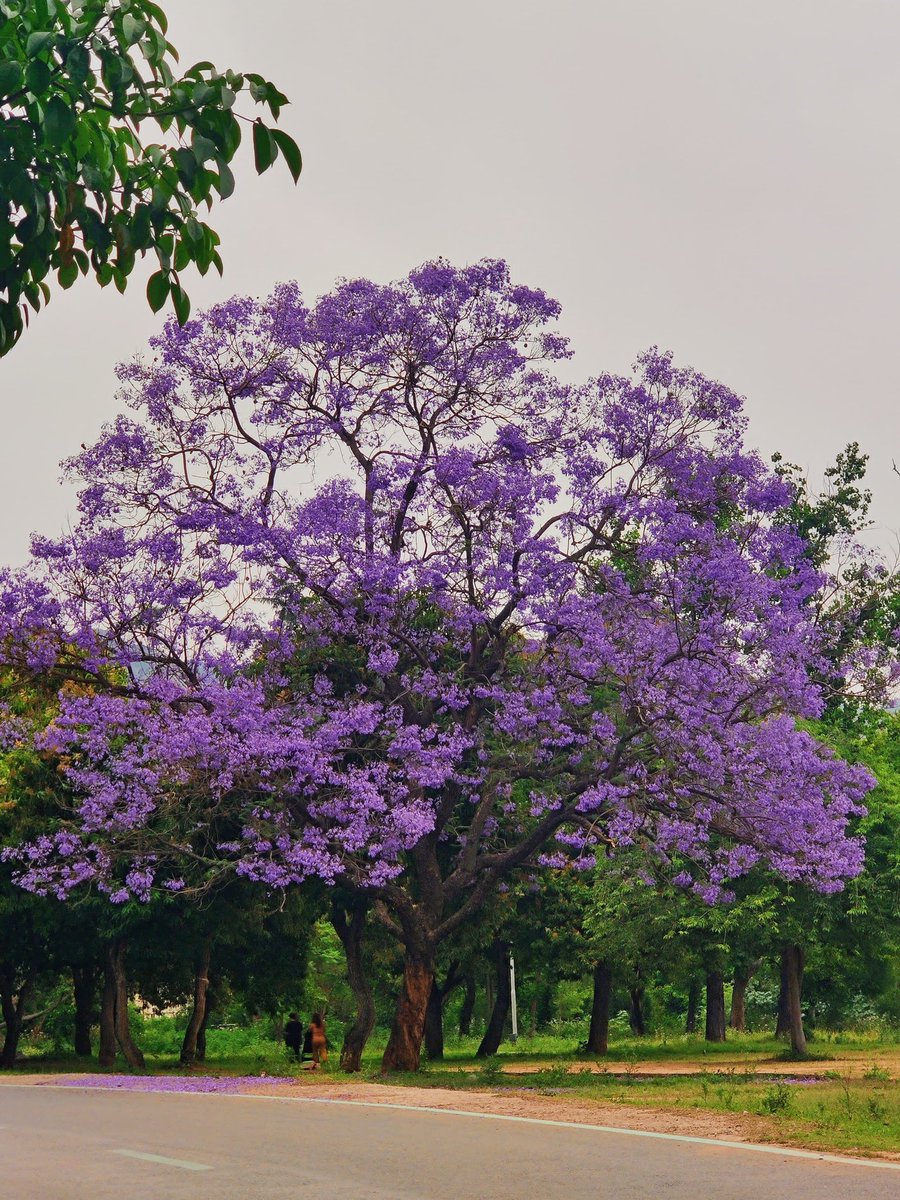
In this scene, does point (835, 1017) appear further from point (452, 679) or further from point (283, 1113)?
point (283, 1113)

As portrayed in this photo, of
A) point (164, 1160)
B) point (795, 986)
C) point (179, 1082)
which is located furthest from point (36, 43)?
point (795, 986)

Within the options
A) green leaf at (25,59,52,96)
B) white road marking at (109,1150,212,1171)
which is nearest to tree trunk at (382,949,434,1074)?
white road marking at (109,1150,212,1171)

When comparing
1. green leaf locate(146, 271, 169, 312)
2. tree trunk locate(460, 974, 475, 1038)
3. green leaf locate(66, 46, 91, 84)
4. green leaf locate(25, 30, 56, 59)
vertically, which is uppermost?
green leaf locate(66, 46, 91, 84)

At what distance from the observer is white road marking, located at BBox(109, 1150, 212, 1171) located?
11938 millimetres

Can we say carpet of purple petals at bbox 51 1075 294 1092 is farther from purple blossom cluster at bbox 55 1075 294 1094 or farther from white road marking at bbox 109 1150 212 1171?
white road marking at bbox 109 1150 212 1171

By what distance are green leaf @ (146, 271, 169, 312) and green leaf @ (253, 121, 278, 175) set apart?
0.73m

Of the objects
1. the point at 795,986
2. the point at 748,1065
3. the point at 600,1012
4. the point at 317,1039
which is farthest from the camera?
the point at 600,1012

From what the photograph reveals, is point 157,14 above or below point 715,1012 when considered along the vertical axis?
above

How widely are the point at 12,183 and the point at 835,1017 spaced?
6282 centimetres

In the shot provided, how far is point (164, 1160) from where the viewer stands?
41.2ft

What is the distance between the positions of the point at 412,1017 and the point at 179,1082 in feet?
14.6

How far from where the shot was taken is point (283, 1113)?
1686 cm

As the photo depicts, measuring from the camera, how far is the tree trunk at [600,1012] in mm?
43200

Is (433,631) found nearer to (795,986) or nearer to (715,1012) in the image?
(795,986)
